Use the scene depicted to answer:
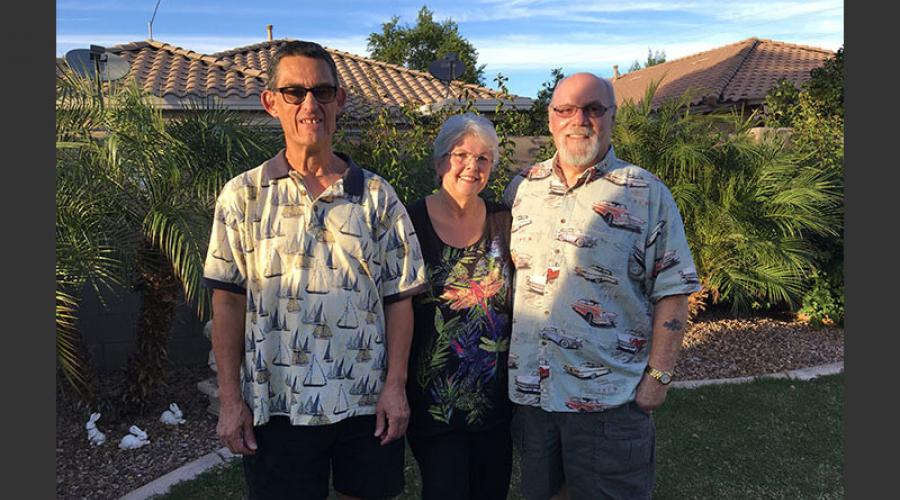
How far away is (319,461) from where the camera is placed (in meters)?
2.18

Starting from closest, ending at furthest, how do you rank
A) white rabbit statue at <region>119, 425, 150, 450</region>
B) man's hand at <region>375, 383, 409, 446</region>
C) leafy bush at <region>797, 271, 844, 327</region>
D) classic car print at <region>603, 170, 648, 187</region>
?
man's hand at <region>375, 383, 409, 446</region> → classic car print at <region>603, 170, 648, 187</region> → white rabbit statue at <region>119, 425, 150, 450</region> → leafy bush at <region>797, 271, 844, 327</region>

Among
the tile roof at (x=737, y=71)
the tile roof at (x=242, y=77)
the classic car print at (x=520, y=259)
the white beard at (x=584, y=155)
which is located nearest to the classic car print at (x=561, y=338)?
the classic car print at (x=520, y=259)

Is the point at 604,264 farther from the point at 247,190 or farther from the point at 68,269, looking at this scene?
the point at 68,269

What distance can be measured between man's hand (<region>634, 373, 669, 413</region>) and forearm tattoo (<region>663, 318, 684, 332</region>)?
7.6 inches

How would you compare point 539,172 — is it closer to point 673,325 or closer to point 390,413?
point 673,325

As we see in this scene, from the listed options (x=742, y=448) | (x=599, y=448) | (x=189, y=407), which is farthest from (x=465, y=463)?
(x=189, y=407)

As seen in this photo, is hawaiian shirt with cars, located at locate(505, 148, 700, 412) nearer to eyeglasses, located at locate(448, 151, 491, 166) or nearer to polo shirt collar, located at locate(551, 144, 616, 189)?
polo shirt collar, located at locate(551, 144, 616, 189)

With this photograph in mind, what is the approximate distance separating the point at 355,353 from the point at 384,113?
14.5 ft

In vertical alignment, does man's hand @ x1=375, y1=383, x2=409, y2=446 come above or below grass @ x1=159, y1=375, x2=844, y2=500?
above

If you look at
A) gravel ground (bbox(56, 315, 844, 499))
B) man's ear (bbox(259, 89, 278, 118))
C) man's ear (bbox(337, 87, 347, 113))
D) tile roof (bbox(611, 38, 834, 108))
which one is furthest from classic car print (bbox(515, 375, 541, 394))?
tile roof (bbox(611, 38, 834, 108))

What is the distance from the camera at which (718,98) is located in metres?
14.4

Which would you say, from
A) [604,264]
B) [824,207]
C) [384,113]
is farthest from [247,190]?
[824,207]

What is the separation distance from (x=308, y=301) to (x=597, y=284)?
3.34 feet

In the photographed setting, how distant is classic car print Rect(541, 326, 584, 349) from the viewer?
7.38ft
